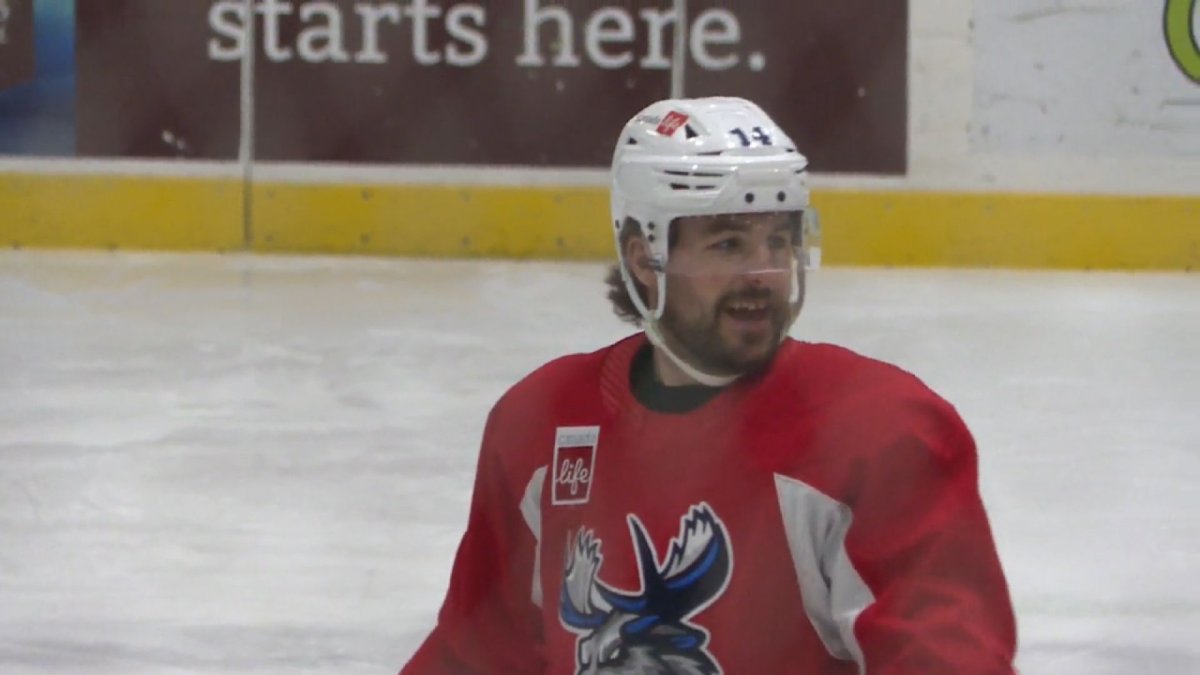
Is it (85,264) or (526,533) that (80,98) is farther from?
(526,533)

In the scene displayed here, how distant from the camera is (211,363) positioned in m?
4.59

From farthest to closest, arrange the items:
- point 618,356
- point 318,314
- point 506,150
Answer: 1. point 506,150
2. point 318,314
3. point 618,356

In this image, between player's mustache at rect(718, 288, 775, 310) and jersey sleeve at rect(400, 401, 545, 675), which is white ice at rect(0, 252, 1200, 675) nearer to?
jersey sleeve at rect(400, 401, 545, 675)

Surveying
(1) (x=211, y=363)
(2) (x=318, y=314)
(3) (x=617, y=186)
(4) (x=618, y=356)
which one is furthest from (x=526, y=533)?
(2) (x=318, y=314)

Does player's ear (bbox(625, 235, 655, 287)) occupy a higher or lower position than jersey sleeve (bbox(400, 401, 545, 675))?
higher

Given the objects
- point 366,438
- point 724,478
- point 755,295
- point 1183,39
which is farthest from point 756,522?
point 1183,39

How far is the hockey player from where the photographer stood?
4.03 ft

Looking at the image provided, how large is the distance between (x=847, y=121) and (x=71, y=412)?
3356mm

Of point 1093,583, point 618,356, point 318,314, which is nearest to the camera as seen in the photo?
point 618,356

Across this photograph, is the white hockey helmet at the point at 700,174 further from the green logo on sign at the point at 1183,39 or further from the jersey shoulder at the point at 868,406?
the green logo on sign at the point at 1183,39

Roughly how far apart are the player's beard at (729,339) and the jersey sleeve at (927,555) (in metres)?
0.12

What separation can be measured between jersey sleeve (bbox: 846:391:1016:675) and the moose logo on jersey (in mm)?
101

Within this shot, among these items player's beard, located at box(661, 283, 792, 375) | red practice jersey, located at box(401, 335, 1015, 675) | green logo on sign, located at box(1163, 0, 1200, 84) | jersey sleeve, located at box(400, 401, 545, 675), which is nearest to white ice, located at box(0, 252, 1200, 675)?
green logo on sign, located at box(1163, 0, 1200, 84)

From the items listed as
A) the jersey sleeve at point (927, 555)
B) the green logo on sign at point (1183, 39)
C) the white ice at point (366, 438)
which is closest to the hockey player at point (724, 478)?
the jersey sleeve at point (927, 555)
